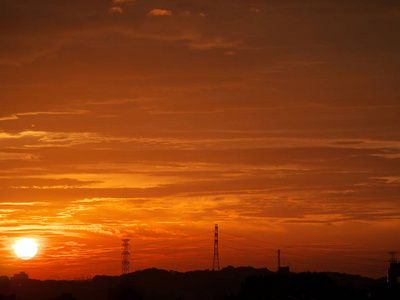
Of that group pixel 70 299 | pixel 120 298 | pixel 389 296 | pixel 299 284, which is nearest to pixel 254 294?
pixel 299 284

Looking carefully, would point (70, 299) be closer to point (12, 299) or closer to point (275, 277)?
point (12, 299)

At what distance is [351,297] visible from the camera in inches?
3944

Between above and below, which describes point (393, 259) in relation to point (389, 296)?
above

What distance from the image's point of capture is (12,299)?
156 meters

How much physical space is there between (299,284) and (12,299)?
57784mm

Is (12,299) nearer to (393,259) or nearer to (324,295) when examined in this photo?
(324,295)

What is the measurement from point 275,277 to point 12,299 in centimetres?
5441

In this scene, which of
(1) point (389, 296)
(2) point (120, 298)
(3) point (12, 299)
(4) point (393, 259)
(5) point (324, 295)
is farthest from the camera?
(4) point (393, 259)

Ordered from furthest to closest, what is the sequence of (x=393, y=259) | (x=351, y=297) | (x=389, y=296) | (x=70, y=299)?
(x=393, y=259) → (x=70, y=299) → (x=351, y=297) → (x=389, y=296)

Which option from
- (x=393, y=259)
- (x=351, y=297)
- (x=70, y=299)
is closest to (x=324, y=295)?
(x=351, y=297)

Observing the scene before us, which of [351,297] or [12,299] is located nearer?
[351,297]

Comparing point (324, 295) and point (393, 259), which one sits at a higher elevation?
point (393, 259)

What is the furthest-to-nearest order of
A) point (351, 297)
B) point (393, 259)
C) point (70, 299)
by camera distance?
1. point (393, 259)
2. point (70, 299)
3. point (351, 297)

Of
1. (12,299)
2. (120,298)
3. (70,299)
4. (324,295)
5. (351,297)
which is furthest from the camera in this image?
(12,299)
